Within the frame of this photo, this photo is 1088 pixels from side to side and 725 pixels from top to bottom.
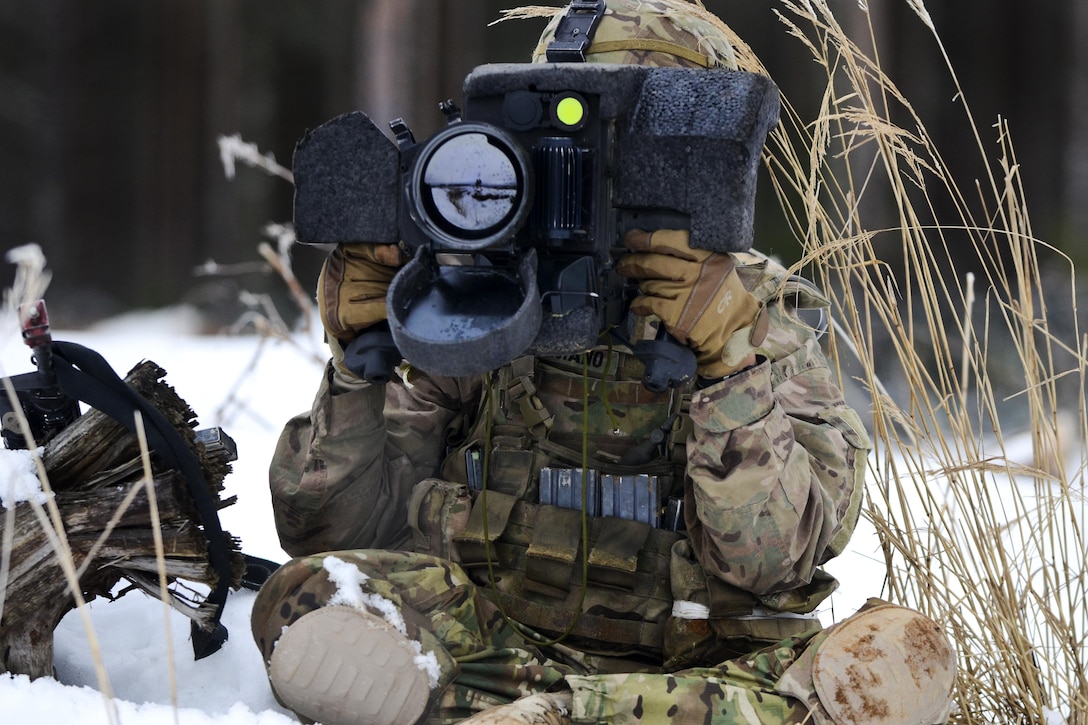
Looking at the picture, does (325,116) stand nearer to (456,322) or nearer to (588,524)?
(588,524)

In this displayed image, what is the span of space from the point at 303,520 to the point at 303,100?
301 centimetres

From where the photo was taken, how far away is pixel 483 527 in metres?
1.61

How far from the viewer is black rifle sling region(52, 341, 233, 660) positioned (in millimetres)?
1374

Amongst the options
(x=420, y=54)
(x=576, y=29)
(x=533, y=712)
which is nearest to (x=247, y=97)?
(x=420, y=54)

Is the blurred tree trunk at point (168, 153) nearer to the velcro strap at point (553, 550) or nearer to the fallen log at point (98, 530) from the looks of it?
the fallen log at point (98, 530)

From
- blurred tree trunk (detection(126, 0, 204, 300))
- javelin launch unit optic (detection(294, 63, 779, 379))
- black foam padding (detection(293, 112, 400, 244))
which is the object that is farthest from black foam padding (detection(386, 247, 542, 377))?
blurred tree trunk (detection(126, 0, 204, 300))

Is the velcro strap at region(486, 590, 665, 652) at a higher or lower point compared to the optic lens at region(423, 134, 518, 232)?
lower

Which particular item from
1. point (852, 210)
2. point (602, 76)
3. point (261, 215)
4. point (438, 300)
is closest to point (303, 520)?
point (438, 300)

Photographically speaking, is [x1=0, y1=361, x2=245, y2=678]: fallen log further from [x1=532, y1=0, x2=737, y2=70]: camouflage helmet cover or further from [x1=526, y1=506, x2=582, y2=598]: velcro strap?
[x1=532, y1=0, x2=737, y2=70]: camouflage helmet cover

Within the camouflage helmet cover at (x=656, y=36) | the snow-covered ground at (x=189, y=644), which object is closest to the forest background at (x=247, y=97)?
the snow-covered ground at (x=189, y=644)

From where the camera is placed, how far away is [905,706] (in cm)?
131

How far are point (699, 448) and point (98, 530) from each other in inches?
31.4

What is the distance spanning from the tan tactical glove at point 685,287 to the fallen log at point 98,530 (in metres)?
0.64

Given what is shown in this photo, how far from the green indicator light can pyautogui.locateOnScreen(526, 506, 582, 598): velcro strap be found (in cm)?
60
